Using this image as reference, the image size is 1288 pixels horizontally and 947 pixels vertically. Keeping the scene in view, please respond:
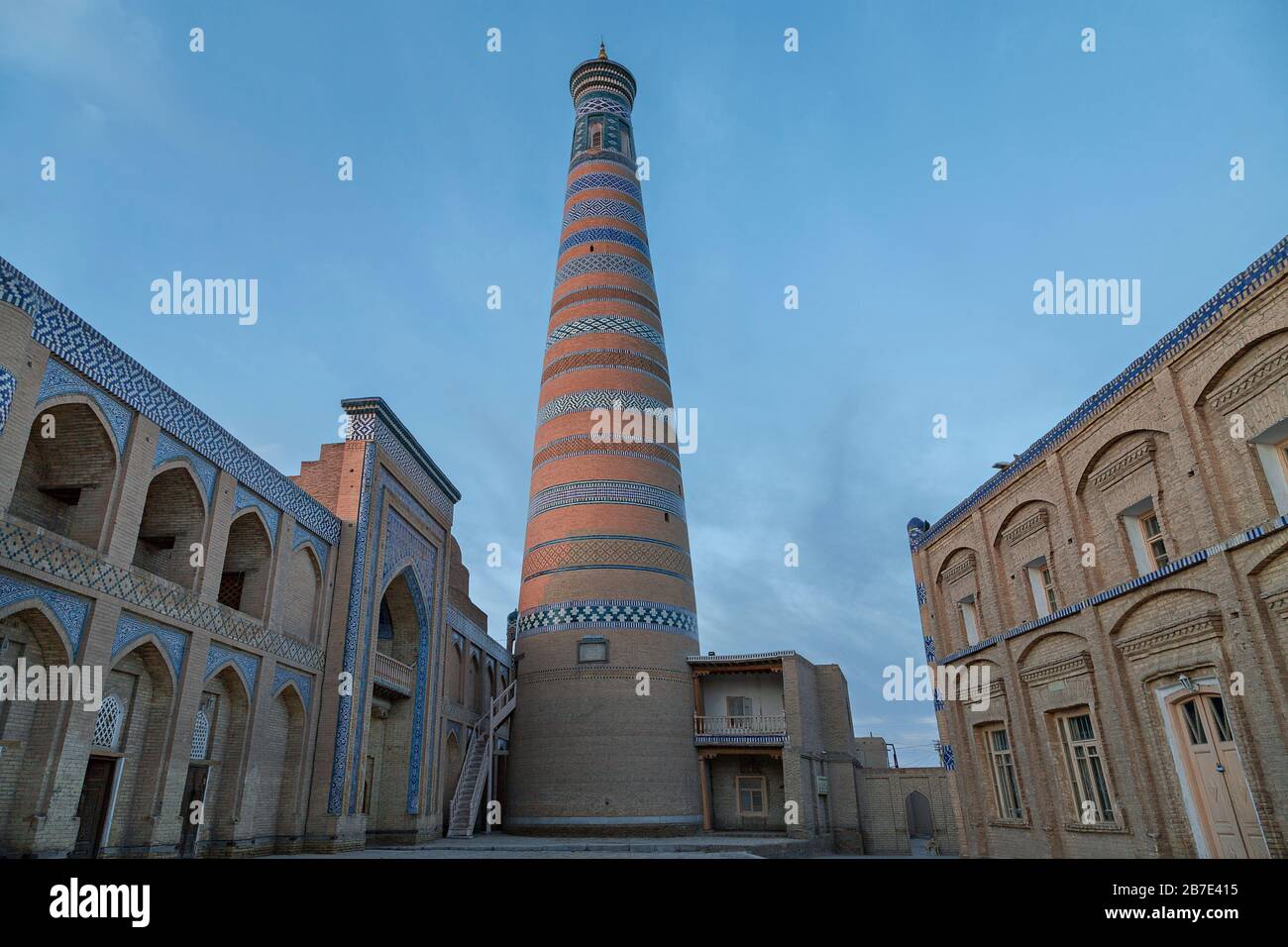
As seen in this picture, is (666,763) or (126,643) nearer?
(126,643)

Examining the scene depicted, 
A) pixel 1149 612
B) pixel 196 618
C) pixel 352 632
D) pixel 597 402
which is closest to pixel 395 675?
pixel 352 632

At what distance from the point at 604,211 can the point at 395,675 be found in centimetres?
1344

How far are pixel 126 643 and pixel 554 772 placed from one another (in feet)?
33.4

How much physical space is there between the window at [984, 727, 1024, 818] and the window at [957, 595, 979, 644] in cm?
163

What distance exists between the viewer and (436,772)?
51.9 ft

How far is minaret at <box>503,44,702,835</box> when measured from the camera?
17219 mm

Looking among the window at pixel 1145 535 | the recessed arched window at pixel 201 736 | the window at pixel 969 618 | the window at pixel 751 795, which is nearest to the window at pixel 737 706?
the window at pixel 751 795

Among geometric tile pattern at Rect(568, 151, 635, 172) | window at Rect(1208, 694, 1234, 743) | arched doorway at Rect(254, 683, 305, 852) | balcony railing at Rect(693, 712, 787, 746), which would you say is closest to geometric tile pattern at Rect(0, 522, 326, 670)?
arched doorway at Rect(254, 683, 305, 852)

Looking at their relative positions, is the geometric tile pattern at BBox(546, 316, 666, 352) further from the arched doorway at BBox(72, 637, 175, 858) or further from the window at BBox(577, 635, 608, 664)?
the arched doorway at BBox(72, 637, 175, 858)

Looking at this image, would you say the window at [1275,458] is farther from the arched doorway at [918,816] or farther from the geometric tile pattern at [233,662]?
the arched doorway at [918,816]
